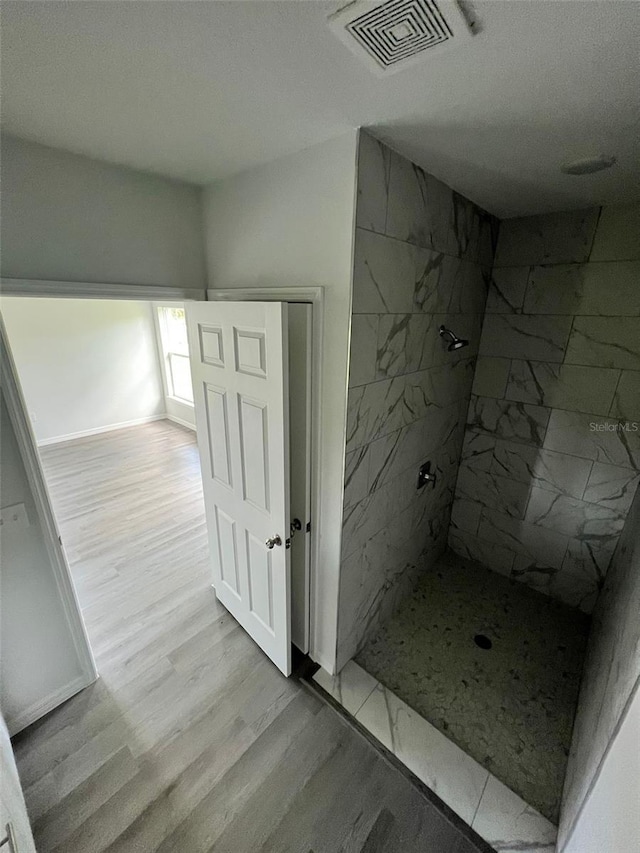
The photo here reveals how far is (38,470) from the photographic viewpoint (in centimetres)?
146

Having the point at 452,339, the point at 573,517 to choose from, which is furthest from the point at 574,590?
the point at 452,339

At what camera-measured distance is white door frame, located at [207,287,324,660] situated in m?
1.34

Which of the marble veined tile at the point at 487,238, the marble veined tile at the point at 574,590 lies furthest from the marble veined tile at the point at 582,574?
the marble veined tile at the point at 487,238

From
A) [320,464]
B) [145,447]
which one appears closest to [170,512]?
[145,447]

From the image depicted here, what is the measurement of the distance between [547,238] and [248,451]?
6.99ft

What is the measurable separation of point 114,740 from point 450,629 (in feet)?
6.28

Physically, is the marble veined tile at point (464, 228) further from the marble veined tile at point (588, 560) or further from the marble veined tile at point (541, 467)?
the marble veined tile at point (588, 560)

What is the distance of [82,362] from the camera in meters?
4.85

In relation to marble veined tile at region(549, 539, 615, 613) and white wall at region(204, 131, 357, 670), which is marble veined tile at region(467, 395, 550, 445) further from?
white wall at region(204, 131, 357, 670)

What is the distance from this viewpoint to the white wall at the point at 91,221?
1.19 meters

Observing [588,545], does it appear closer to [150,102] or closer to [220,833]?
[220,833]

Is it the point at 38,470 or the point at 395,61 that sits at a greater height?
the point at 395,61

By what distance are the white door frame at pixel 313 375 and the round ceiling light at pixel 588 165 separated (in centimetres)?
108

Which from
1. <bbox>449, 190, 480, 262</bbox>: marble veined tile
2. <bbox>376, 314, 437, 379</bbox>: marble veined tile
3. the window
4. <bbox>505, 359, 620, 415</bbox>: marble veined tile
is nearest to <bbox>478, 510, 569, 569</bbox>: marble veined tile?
<bbox>505, 359, 620, 415</bbox>: marble veined tile
